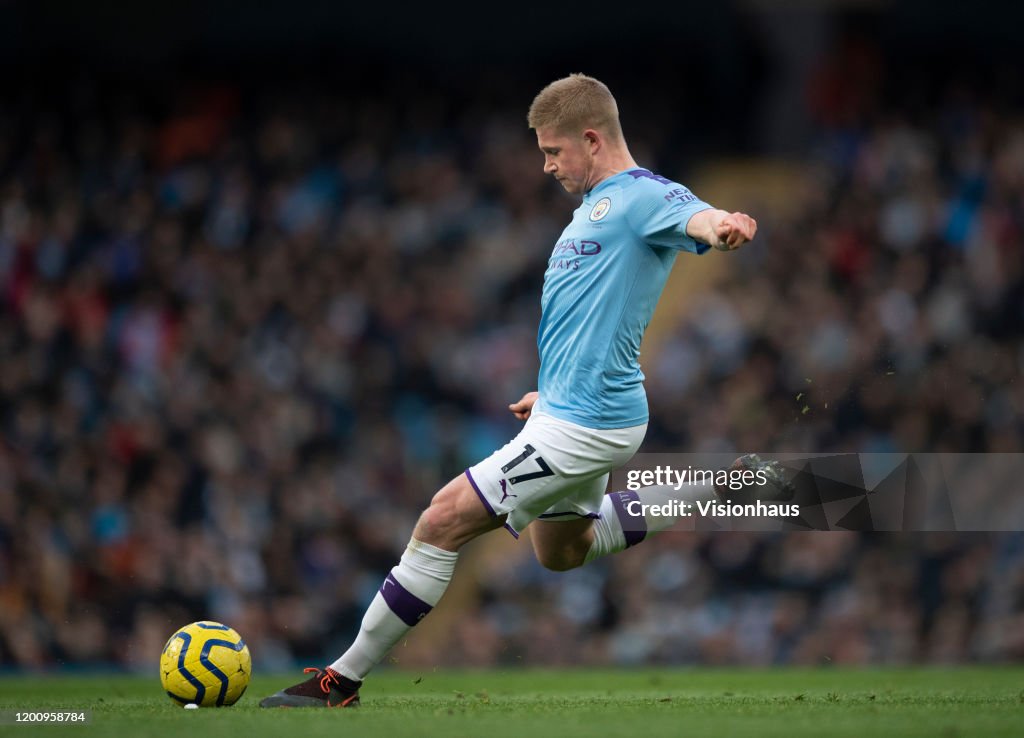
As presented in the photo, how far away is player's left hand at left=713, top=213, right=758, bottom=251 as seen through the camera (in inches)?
216

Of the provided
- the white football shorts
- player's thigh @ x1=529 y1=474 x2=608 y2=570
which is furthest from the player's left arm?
player's thigh @ x1=529 y1=474 x2=608 y2=570

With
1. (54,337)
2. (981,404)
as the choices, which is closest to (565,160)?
(981,404)

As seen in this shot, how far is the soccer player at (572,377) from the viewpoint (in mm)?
6293

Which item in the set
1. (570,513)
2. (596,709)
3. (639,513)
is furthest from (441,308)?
(596,709)

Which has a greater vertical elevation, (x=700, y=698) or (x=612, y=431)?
(x=612, y=431)

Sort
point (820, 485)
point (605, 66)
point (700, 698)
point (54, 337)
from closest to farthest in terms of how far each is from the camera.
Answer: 1. point (700, 698)
2. point (820, 485)
3. point (54, 337)
4. point (605, 66)

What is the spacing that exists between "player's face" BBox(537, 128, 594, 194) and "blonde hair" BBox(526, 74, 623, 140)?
4 centimetres

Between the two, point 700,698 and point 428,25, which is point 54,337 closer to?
point 428,25

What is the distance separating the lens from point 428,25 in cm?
1908

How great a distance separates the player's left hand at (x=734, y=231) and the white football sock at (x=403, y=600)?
5.99 feet

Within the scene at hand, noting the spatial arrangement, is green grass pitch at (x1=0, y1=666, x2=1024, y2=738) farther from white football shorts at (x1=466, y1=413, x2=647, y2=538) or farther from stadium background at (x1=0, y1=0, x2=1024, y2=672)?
stadium background at (x1=0, y1=0, x2=1024, y2=672)

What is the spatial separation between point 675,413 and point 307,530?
3613 mm

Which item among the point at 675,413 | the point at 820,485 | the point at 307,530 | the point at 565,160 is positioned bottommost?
the point at 307,530

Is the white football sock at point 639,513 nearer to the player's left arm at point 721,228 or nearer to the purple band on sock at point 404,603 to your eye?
the purple band on sock at point 404,603
